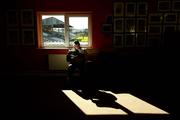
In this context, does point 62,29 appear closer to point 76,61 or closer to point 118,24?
point 76,61

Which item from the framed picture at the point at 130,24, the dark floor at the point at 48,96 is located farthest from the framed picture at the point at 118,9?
the dark floor at the point at 48,96

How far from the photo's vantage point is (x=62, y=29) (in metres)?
7.69

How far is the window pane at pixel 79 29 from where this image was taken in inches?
299

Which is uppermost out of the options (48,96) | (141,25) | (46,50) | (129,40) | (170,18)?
(170,18)

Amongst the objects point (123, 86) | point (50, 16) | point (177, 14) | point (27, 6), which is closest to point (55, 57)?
point (50, 16)

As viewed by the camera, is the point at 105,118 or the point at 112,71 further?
the point at 112,71

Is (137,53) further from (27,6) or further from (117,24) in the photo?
(27,6)

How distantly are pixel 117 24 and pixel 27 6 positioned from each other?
293cm

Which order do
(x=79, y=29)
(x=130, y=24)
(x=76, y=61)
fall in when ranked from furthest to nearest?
(x=79, y=29)
(x=130, y=24)
(x=76, y=61)

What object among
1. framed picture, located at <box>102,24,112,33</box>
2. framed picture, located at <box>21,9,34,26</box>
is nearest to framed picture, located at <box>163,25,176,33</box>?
framed picture, located at <box>102,24,112,33</box>

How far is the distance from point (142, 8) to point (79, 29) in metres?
2.12

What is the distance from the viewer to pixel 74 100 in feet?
17.7

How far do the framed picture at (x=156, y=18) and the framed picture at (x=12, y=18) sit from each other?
4.27 meters

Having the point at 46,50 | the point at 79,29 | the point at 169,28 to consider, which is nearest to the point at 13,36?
the point at 46,50
